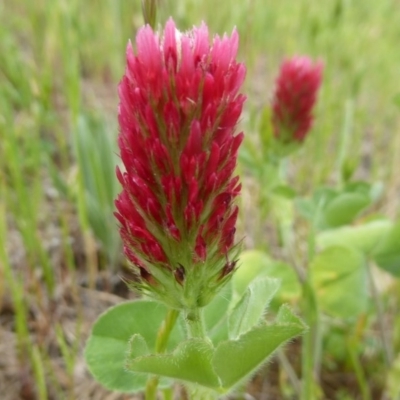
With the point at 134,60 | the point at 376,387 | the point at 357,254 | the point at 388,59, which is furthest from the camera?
the point at 388,59

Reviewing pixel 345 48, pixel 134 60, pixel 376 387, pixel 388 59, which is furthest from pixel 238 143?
pixel 388 59

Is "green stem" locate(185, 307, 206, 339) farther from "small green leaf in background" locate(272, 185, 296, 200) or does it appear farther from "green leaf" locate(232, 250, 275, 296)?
"small green leaf in background" locate(272, 185, 296, 200)

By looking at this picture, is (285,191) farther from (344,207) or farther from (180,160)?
(180,160)

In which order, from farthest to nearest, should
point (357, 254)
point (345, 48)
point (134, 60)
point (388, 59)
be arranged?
point (388, 59) → point (345, 48) → point (357, 254) → point (134, 60)

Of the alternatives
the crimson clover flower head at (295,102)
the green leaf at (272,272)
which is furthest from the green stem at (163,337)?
the crimson clover flower head at (295,102)

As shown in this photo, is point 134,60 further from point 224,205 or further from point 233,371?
point 233,371

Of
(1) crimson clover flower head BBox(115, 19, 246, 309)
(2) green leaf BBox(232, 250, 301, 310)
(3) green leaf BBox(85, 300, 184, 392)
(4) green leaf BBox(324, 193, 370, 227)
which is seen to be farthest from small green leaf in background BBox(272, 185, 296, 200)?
(1) crimson clover flower head BBox(115, 19, 246, 309)
